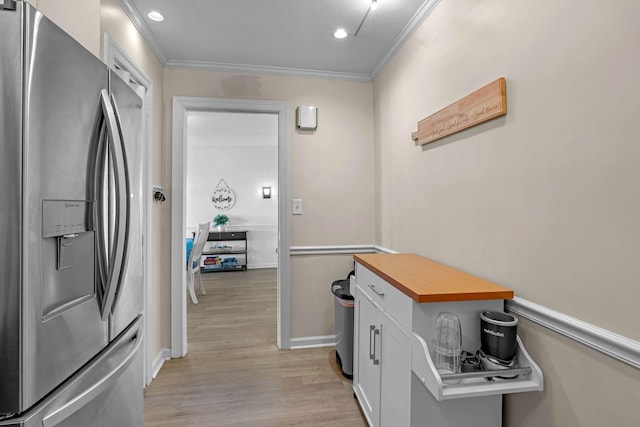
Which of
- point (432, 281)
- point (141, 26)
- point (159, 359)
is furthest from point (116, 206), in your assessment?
point (159, 359)

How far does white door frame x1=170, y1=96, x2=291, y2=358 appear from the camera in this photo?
2.46 m


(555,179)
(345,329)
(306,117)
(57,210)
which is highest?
(306,117)

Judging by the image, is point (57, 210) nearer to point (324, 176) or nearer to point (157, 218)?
point (157, 218)

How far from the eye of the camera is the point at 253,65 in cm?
255

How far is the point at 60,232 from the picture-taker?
818 millimetres

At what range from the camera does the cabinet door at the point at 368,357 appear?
5.01ft

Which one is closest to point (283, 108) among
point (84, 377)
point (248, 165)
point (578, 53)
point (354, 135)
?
point (354, 135)

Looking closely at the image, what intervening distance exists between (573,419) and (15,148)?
177 cm

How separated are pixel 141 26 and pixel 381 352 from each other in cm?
252

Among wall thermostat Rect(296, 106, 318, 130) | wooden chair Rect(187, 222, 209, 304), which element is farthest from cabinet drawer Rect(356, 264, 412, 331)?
wooden chair Rect(187, 222, 209, 304)

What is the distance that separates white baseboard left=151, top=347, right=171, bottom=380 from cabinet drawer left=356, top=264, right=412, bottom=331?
170 cm

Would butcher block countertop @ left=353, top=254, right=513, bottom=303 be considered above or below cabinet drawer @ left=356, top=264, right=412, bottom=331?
above

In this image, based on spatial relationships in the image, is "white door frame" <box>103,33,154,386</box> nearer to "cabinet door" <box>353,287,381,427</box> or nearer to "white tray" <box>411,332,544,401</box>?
"cabinet door" <box>353,287,381,427</box>

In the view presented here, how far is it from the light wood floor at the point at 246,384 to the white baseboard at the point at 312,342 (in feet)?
0.17
